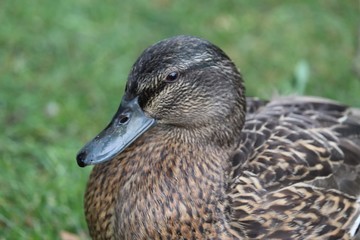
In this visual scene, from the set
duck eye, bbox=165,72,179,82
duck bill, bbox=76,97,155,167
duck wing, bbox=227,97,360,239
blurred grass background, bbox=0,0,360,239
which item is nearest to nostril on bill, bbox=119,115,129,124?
duck bill, bbox=76,97,155,167

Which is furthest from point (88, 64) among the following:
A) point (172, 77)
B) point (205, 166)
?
point (172, 77)

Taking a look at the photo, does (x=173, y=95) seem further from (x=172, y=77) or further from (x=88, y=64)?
(x=88, y=64)

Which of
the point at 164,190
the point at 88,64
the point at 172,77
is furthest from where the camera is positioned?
the point at 88,64

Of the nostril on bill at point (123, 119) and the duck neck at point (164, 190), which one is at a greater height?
the nostril on bill at point (123, 119)

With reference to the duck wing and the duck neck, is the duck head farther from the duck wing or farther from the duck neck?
the duck wing

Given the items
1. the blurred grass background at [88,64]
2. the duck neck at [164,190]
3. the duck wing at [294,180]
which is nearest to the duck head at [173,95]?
the duck neck at [164,190]

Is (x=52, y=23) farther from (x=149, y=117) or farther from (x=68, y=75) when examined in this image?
(x=149, y=117)

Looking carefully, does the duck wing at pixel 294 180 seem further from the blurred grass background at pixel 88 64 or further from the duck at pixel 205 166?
the blurred grass background at pixel 88 64
